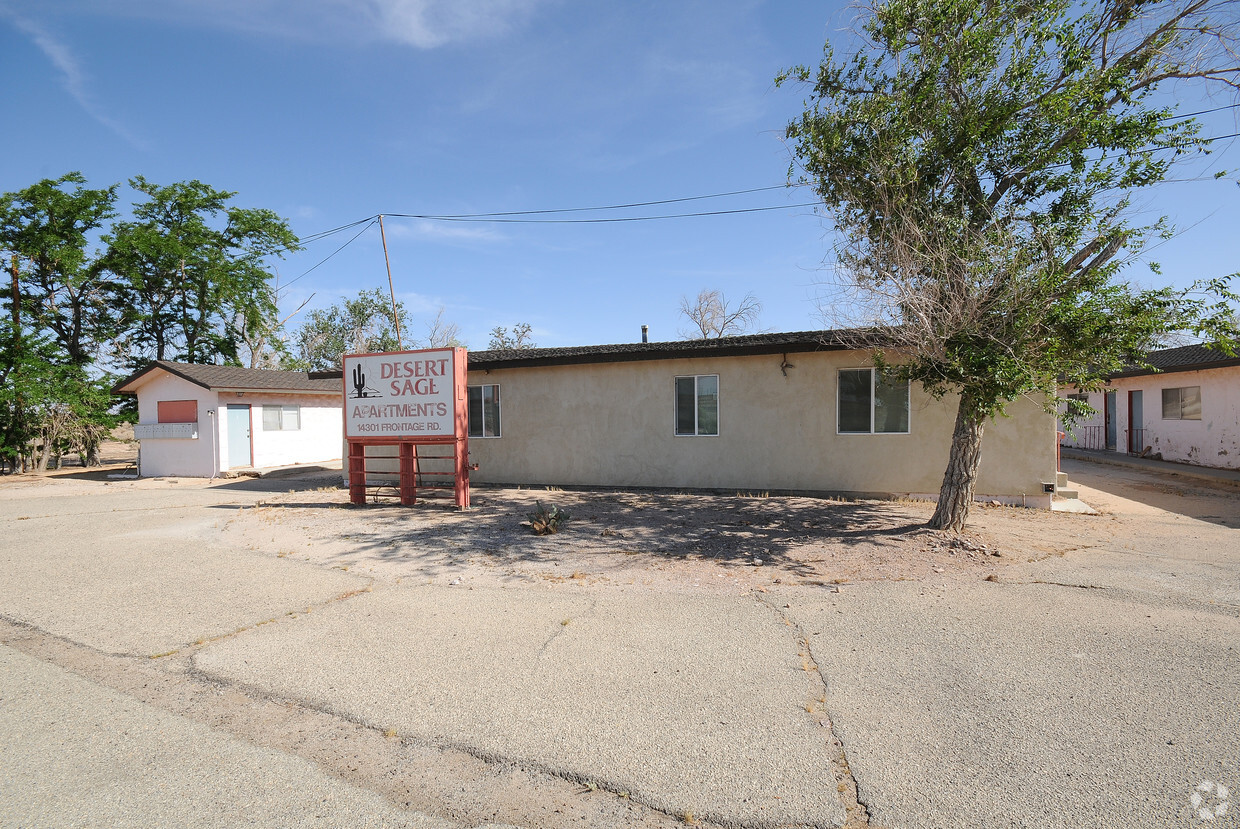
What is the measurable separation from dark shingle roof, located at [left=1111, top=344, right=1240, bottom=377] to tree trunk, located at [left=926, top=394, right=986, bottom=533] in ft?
29.6

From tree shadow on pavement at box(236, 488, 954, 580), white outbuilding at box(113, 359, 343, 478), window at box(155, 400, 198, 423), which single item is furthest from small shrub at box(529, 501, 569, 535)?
window at box(155, 400, 198, 423)

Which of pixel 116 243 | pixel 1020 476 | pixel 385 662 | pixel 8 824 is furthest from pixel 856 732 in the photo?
pixel 116 243

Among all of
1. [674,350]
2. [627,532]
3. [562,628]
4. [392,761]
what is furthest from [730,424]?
[392,761]

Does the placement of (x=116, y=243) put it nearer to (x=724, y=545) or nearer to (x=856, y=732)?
(x=724, y=545)

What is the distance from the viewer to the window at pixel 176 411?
19578 mm

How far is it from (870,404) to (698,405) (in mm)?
3164

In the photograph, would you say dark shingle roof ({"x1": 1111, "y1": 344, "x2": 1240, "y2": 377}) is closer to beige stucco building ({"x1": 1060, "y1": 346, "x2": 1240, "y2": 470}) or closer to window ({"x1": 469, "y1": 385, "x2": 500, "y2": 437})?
beige stucco building ({"x1": 1060, "y1": 346, "x2": 1240, "y2": 470})

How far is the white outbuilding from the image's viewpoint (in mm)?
19234

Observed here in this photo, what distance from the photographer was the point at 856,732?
3.33 meters

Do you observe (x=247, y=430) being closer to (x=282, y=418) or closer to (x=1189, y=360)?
(x=282, y=418)

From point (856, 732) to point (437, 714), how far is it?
7.66 feet

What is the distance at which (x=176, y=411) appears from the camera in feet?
65.4

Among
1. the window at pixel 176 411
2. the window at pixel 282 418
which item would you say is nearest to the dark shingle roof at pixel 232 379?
the window at pixel 282 418

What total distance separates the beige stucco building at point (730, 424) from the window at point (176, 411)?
11.3 metres
